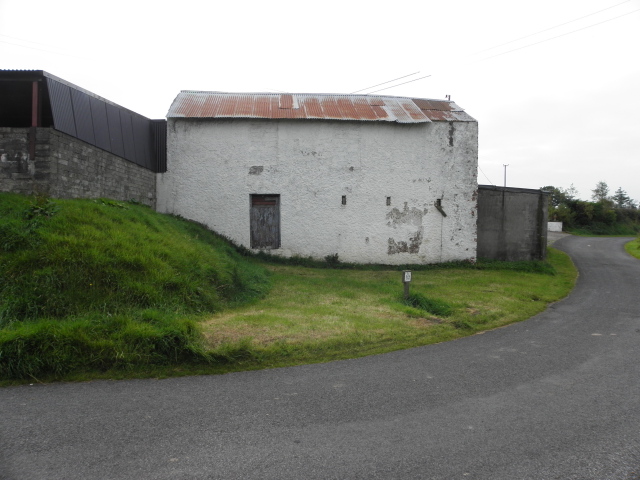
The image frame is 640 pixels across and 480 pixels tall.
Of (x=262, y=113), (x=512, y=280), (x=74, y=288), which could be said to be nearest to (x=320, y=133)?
(x=262, y=113)

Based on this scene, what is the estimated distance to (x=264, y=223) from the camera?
54.1 ft

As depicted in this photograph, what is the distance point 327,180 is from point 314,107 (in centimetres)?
310

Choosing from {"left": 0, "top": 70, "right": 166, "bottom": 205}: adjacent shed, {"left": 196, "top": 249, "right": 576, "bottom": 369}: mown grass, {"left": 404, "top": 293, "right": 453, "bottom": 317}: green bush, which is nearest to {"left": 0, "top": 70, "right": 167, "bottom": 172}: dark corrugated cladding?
{"left": 0, "top": 70, "right": 166, "bottom": 205}: adjacent shed

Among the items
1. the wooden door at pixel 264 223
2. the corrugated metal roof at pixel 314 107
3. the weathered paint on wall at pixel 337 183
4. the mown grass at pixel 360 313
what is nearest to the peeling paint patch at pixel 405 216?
the weathered paint on wall at pixel 337 183

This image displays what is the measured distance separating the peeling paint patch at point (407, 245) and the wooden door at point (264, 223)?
420 centimetres

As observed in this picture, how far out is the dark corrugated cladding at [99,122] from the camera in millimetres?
10578

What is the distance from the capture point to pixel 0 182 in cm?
1015

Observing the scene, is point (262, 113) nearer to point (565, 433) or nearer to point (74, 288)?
point (74, 288)

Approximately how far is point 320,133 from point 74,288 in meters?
11.4

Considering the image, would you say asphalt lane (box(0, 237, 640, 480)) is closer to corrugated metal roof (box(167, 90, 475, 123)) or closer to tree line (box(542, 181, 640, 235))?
corrugated metal roof (box(167, 90, 475, 123))

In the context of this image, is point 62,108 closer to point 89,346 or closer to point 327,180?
point 89,346

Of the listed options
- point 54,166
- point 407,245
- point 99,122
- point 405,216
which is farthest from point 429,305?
point 99,122

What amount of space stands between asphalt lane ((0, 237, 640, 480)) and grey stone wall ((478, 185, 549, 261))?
472 inches

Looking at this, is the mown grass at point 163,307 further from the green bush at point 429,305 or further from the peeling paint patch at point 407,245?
the peeling paint patch at point 407,245
